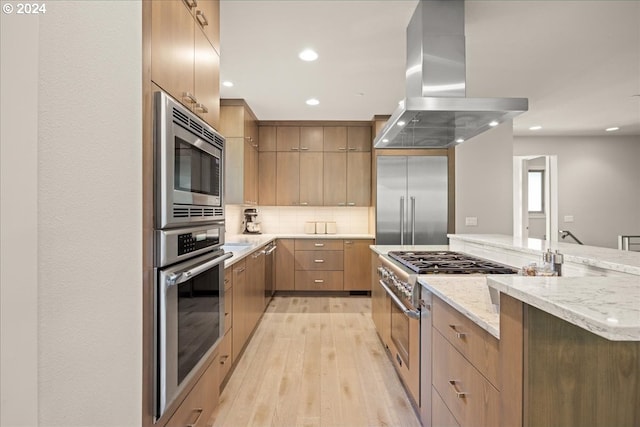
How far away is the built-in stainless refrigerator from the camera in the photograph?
501 cm

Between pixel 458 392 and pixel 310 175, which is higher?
pixel 310 175

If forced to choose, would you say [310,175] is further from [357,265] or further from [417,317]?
[417,317]

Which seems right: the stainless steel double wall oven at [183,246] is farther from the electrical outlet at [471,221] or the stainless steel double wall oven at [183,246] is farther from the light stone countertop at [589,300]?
the electrical outlet at [471,221]

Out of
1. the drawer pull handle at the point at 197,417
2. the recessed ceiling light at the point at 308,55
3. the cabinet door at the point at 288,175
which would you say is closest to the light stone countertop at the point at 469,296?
the drawer pull handle at the point at 197,417

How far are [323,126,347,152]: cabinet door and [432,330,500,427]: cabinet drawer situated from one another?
4.02 m

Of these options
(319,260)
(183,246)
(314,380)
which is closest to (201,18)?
(183,246)

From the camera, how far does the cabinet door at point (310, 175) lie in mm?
5383

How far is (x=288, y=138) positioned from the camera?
17.7ft

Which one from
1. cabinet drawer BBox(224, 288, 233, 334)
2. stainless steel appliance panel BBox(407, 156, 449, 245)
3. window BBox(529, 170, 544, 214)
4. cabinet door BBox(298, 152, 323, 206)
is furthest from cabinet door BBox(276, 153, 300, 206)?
window BBox(529, 170, 544, 214)

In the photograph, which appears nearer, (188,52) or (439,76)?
(188,52)

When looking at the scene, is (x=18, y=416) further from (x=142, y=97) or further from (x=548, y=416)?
(x=548, y=416)

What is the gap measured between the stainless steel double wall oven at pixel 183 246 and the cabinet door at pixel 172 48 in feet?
0.28

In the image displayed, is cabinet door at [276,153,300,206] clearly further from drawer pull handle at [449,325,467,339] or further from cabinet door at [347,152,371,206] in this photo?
drawer pull handle at [449,325,467,339]

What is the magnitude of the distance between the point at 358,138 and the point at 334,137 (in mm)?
364
